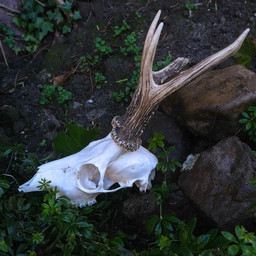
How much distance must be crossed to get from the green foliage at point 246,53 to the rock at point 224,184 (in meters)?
0.82

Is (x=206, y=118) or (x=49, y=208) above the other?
(x=206, y=118)

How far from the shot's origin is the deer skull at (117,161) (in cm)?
218

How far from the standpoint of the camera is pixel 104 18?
3.48 metres

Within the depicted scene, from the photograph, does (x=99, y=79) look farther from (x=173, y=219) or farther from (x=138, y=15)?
(x=173, y=219)

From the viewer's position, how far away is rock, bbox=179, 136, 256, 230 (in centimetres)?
216

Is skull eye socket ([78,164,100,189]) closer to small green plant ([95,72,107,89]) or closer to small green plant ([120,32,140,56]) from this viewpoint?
small green plant ([95,72,107,89])

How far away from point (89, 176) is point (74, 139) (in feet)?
1.30

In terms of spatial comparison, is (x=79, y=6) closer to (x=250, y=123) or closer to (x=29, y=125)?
(x=29, y=125)

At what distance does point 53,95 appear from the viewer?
3.29 metres

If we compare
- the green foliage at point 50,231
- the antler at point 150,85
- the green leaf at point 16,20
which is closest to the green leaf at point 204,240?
the green foliage at point 50,231

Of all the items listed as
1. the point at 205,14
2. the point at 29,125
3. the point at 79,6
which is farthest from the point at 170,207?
the point at 79,6

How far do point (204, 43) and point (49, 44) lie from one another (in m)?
1.60

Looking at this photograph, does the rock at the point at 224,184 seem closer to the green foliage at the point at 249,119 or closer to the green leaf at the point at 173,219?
the green foliage at the point at 249,119

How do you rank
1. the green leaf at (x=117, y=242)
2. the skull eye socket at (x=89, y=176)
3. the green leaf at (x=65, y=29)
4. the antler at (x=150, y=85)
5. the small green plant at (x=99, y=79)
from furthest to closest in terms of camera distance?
1. the green leaf at (x=65, y=29)
2. the small green plant at (x=99, y=79)
3. the skull eye socket at (x=89, y=176)
4. the green leaf at (x=117, y=242)
5. the antler at (x=150, y=85)
